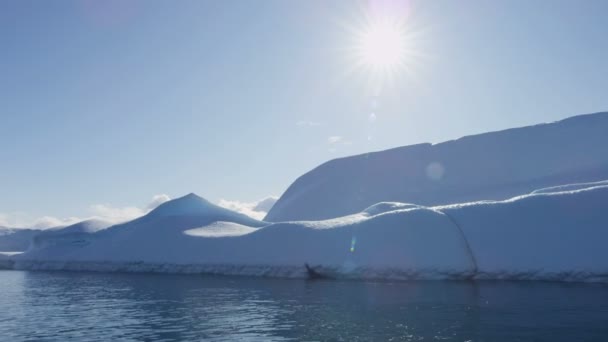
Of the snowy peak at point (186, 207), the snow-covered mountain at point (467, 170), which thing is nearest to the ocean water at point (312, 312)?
the snowy peak at point (186, 207)

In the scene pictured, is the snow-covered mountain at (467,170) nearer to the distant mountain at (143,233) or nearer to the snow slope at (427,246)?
the distant mountain at (143,233)

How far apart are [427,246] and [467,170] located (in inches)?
1561

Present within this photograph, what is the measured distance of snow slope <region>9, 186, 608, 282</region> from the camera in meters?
26.3

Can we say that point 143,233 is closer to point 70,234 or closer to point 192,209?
point 192,209

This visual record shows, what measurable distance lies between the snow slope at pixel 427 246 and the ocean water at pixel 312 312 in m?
2.23

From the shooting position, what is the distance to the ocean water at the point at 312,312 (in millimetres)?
12781

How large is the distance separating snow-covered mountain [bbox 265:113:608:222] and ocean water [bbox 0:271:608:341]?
3815cm

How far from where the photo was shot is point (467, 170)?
65.2m

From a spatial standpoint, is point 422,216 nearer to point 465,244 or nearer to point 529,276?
point 465,244

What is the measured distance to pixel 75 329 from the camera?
14102 mm

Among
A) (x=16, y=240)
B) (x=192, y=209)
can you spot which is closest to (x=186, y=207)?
(x=192, y=209)

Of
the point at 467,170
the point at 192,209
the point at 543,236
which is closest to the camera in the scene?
the point at 543,236

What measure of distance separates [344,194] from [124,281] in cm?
4190

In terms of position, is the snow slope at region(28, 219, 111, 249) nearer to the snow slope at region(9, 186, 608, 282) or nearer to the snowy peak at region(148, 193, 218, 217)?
the snowy peak at region(148, 193, 218, 217)
